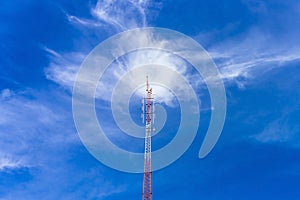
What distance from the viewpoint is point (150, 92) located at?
133 feet

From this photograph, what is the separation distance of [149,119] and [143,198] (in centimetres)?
1479

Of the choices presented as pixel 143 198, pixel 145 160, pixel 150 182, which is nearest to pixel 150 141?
pixel 145 160

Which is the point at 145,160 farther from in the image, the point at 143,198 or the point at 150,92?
the point at 150,92

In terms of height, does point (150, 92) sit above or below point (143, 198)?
→ above

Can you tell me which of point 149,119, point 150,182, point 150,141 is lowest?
point 150,182

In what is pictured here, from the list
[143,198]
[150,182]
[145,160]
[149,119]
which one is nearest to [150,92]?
[149,119]

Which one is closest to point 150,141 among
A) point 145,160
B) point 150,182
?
point 145,160

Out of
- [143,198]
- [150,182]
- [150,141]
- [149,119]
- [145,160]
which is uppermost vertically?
[149,119]

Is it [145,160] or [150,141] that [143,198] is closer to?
[145,160]

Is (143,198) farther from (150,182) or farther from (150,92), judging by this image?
(150,92)

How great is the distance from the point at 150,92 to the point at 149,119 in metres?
5.10

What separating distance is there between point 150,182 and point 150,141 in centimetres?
794

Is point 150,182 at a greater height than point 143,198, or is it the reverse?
point 150,182

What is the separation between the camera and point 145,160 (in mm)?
39562
